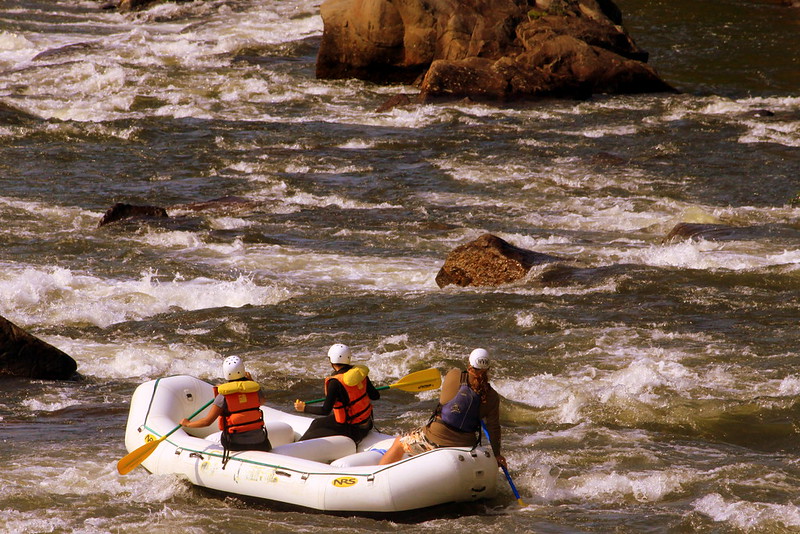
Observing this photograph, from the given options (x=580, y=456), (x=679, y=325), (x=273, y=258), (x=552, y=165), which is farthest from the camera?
(x=552, y=165)

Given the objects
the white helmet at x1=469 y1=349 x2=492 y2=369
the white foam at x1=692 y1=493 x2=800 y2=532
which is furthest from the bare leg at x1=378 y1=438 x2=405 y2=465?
the white foam at x1=692 y1=493 x2=800 y2=532

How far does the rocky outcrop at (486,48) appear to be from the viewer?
24.3m

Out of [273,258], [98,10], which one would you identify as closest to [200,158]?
[273,258]

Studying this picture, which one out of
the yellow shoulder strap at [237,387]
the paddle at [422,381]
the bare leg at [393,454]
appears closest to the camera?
the bare leg at [393,454]

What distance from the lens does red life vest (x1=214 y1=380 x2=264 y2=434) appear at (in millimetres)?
8289

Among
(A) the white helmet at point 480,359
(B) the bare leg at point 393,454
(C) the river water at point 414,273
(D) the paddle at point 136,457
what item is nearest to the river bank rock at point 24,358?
(C) the river water at point 414,273

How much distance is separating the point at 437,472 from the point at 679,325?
17.2 ft

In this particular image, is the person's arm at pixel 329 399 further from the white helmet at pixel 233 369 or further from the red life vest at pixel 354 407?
the white helmet at pixel 233 369

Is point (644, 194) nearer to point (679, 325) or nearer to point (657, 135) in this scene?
point (657, 135)

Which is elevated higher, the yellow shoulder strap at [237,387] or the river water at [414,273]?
the yellow shoulder strap at [237,387]

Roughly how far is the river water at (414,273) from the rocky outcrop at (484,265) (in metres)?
0.26

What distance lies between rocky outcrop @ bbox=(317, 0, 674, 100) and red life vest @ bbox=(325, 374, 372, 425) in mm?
16195

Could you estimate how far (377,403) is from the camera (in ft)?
34.9

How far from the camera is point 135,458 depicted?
836 cm
